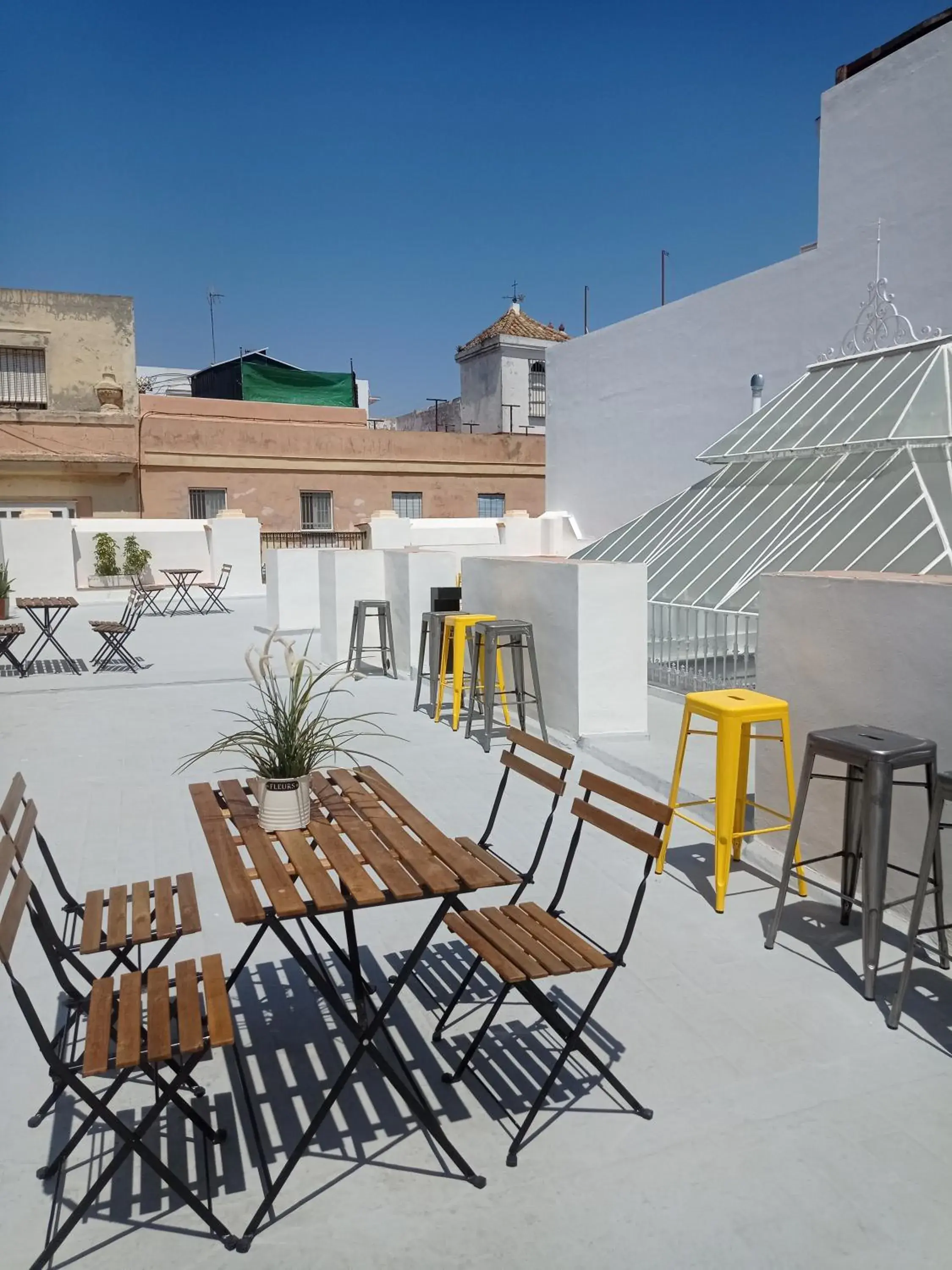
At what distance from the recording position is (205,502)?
24.3m

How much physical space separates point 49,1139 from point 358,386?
123 ft

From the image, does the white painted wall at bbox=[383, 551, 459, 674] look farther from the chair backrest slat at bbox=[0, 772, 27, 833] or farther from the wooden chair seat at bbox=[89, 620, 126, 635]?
the chair backrest slat at bbox=[0, 772, 27, 833]

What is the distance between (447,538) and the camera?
2147cm

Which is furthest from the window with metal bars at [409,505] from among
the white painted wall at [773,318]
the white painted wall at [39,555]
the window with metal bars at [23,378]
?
the white painted wall at [39,555]

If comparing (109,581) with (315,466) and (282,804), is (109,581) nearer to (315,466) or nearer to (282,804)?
(315,466)

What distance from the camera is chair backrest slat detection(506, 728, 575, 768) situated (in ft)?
11.2

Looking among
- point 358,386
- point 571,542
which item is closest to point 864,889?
point 571,542

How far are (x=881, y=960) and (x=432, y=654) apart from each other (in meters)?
5.10

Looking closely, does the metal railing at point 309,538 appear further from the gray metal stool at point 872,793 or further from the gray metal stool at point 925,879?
the gray metal stool at point 925,879

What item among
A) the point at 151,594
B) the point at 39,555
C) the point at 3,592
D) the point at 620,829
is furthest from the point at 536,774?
the point at 39,555

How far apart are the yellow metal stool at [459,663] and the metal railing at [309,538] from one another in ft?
54.1

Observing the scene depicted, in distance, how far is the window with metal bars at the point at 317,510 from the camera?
25.3 meters

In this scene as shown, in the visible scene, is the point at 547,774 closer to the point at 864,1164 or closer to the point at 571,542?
the point at 864,1164

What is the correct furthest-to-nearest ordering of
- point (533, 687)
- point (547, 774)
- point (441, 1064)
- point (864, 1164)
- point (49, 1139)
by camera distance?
1. point (533, 687)
2. point (547, 774)
3. point (441, 1064)
4. point (49, 1139)
5. point (864, 1164)
